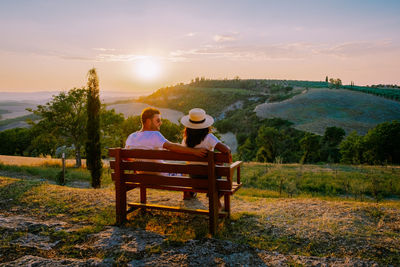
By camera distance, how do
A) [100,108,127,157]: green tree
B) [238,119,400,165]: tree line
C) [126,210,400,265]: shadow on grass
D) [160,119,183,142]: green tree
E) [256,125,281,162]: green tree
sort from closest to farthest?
[126,210,400,265]: shadow on grass, [100,108,127,157]: green tree, [160,119,183,142]: green tree, [238,119,400,165]: tree line, [256,125,281,162]: green tree

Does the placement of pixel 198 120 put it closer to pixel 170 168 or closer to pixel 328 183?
pixel 170 168

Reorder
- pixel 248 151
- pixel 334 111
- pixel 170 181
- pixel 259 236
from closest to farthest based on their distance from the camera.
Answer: pixel 259 236
pixel 170 181
pixel 248 151
pixel 334 111

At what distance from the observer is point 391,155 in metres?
35.0

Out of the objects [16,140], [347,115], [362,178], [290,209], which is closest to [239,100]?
[347,115]

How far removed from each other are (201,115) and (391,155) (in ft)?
123

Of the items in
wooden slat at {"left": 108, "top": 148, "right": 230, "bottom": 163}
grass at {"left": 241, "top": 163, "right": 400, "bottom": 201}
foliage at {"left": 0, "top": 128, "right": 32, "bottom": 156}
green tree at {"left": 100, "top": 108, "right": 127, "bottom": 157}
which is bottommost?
foliage at {"left": 0, "top": 128, "right": 32, "bottom": 156}

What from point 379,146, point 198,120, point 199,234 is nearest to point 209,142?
point 198,120

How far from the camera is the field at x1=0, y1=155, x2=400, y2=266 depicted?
382cm

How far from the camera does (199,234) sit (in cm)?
454

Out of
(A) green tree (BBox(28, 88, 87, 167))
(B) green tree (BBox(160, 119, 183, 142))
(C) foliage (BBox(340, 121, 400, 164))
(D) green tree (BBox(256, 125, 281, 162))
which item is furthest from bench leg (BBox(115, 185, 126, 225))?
(D) green tree (BBox(256, 125, 281, 162))

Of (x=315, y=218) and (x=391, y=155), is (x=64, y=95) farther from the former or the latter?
(x=391, y=155)

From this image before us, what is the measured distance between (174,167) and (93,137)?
8879mm

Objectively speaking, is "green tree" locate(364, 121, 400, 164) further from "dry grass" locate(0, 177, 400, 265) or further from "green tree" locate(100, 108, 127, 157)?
"dry grass" locate(0, 177, 400, 265)

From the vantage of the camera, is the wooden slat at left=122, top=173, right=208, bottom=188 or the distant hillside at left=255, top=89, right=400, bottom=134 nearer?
the wooden slat at left=122, top=173, right=208, bottom=188
